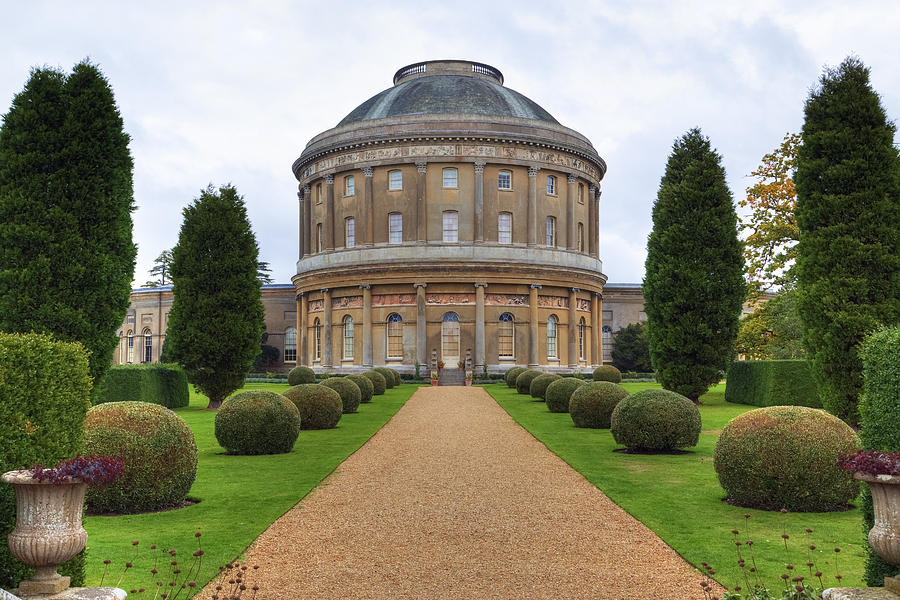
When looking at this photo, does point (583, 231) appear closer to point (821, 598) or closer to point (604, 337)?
point (604, 337)

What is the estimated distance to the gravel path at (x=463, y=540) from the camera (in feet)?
22.9

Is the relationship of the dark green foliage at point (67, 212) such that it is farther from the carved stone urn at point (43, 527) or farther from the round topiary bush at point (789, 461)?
the round topiary bush at point (789, 461)

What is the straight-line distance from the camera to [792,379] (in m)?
24.8

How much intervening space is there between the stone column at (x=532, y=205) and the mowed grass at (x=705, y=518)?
31.0 metres

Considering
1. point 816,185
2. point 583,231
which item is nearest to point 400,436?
point 816,185

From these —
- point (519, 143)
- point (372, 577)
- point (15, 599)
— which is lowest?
point (372, 577)

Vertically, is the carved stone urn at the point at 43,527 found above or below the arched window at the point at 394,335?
below

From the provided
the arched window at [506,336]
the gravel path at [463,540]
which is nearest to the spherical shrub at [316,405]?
the gravel path at [463,540]

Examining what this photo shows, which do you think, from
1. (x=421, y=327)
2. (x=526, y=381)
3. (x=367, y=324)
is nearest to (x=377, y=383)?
(x=526, y=381)

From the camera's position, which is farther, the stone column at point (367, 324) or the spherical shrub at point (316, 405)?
the stone column at point (367, 324)

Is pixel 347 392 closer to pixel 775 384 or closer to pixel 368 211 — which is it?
pixel 775 384

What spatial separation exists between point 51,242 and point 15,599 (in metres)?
12.4

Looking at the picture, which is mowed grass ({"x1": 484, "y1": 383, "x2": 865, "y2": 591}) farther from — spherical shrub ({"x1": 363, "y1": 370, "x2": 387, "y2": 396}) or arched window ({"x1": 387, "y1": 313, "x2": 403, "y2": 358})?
arched window ({"x1": 387, "y1": 313, "x2": 403, "y2": 358})

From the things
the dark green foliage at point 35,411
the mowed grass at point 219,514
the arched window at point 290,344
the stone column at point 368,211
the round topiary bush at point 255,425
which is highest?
the stone column at point 368,211
